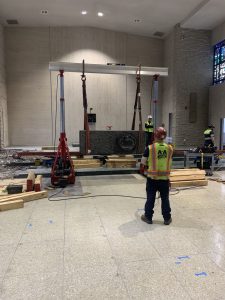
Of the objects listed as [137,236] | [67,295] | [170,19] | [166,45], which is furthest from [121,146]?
[166,45]

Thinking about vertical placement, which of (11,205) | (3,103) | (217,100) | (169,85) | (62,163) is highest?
(169,85)

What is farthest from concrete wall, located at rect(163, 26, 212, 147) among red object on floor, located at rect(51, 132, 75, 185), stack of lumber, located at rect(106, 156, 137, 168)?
red object on floor, located at rect(51, 132, 75, 185)

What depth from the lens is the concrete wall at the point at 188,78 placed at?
14977 mm

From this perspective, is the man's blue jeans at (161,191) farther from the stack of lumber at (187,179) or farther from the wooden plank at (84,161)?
the wooden plank at (84,161)

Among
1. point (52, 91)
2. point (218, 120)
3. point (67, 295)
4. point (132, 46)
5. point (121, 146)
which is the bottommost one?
point (67, 295)

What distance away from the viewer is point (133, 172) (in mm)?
8094

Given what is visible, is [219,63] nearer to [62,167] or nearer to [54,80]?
[54,80]

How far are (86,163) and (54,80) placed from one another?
8.62 metres

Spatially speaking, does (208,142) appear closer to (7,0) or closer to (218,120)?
(218,120)

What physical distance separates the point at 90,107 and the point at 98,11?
5299 millimetres

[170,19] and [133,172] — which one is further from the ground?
[170,19]

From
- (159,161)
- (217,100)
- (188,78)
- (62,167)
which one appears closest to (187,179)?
(159,161)

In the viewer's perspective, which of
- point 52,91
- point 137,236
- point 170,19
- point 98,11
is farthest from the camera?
point 52,91

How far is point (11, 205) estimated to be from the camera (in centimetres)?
471
